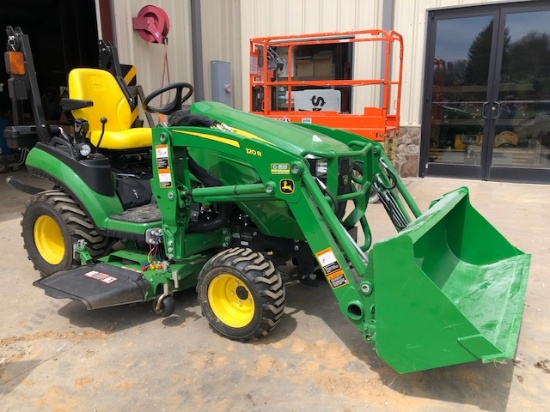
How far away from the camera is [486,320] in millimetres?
2598

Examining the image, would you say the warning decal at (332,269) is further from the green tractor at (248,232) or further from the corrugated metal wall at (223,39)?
the corrugated metal wall at (223,39)

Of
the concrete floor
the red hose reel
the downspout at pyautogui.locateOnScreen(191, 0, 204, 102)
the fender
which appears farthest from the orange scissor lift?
the fender

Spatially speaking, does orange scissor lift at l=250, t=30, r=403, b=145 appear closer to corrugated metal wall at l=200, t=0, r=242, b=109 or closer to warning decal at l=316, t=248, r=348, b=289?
corrugated metal wall at l=200, t=0, r=242, b=109

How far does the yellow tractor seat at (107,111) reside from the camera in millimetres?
4016

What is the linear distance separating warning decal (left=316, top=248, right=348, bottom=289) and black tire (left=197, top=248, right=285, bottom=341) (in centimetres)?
37

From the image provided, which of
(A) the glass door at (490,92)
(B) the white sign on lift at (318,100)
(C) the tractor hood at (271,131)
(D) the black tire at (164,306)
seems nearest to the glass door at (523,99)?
(A) the glass door at (490,92)

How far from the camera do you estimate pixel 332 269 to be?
8.69 feet

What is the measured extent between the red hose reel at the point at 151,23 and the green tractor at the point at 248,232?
2.99 metres

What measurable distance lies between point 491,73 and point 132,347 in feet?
24.3

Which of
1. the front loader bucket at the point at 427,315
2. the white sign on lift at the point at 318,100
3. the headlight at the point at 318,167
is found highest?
the white sign on lift at the point at 318,100

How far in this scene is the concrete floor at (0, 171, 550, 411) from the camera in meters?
2.45

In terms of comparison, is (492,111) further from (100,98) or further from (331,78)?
(100,98)

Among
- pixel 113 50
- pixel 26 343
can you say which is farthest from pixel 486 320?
pixel 113 50

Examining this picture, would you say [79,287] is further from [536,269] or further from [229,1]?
[229,1]
